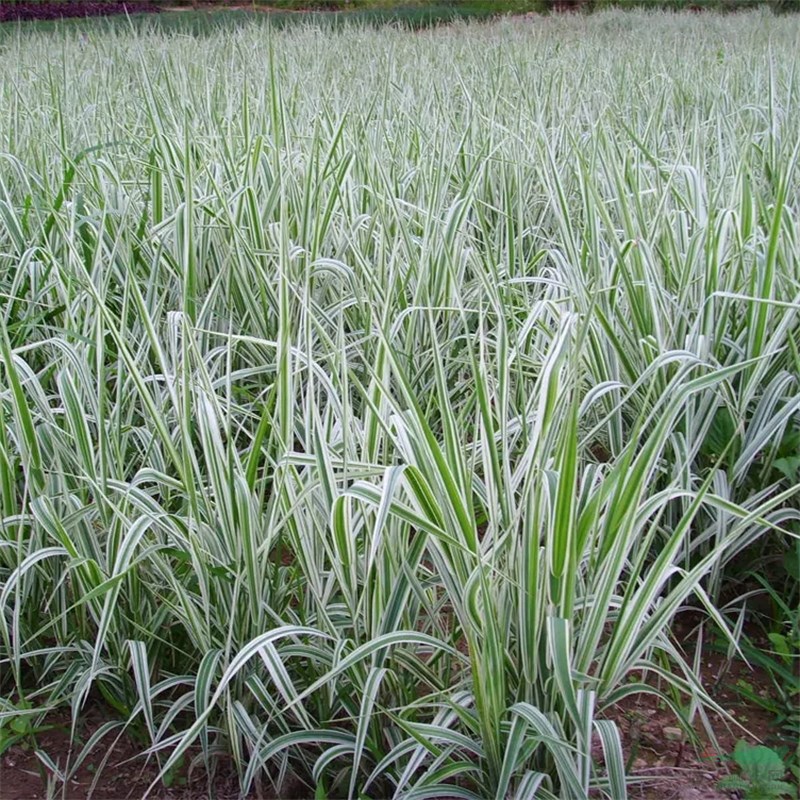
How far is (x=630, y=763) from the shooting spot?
105 cm

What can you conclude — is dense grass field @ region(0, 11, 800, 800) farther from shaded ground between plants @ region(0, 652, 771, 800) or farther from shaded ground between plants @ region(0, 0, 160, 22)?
shaded ground between plants @ region(0, 0, 160, 22)

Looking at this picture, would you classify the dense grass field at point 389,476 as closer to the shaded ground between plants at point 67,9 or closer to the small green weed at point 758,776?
the small green weed at point 758,776

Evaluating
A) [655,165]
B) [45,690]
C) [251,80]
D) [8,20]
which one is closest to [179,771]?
[45,690]

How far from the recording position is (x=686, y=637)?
4.18ft

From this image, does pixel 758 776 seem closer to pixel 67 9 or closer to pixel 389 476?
pixel 389 476

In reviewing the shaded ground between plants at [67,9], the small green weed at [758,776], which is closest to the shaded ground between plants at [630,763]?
the small green weed at [758,776]

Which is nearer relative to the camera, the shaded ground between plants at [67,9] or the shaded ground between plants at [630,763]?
the shaded ground between plants at [630,763]

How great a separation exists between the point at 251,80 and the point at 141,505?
2975 mm

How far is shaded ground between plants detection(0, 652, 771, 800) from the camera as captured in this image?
1.08m

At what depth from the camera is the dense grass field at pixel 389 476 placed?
100cm

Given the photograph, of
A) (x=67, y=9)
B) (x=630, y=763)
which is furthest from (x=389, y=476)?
(x=67, y=9)

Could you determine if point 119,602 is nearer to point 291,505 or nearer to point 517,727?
point 291,505

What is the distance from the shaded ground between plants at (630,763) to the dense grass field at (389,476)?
0.10 ft

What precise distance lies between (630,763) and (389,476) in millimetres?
492
